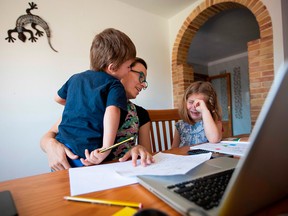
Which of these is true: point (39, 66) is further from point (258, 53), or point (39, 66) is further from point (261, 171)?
point (258, 53)

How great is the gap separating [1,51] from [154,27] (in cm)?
207

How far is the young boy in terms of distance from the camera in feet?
2.09

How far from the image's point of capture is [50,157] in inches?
29.3

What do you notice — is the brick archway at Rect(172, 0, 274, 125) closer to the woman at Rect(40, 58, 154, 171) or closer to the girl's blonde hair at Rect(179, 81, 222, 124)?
the girl's blonde hair at Rect(179, 81, 222, 124)

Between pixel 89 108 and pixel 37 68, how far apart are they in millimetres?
1544

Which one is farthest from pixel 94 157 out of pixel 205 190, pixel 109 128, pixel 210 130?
pixel 210 130

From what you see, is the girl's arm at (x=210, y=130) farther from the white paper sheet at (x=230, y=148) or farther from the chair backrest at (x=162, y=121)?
the chair backrest at (x=162, y=121)

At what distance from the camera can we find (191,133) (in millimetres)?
1210

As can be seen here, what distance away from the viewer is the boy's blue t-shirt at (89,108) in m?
0.67

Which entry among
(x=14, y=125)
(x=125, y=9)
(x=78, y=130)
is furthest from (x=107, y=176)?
(x=125, y=9)

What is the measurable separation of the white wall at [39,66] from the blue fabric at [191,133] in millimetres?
1267

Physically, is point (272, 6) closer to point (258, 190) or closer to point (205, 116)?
point (205, 116)

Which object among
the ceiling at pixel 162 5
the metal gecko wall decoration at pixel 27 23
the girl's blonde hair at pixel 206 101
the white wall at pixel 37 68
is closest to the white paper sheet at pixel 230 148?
the girl's blonde hair at pixel 206 101

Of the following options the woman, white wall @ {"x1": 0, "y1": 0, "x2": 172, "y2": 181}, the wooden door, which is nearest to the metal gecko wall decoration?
white wall @ {"x1": 0, "y1": 0, "x2": 172, "y2": 181}
